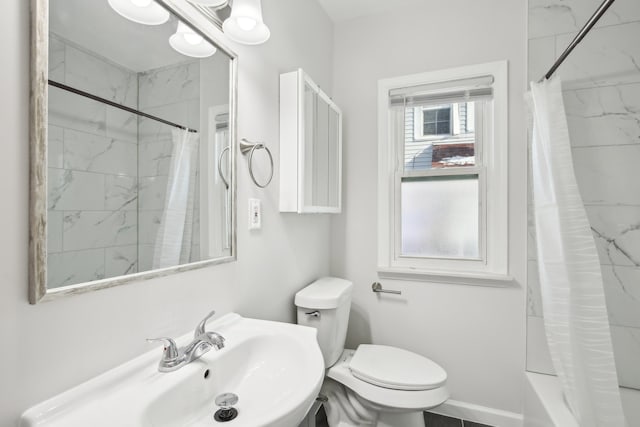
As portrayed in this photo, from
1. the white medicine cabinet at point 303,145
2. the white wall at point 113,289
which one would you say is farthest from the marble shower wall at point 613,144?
the white wall at point 113,289

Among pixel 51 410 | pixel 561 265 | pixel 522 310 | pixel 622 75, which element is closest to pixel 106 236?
pixel 51 410

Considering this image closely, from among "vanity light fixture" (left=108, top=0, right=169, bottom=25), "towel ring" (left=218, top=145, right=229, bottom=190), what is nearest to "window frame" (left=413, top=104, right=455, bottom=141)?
"towel ring" (left=218, top=145, right=229, bottom=190)

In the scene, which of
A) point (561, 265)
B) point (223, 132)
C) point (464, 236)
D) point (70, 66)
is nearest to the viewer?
point (70, 66)

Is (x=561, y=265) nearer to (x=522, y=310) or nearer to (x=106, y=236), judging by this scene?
(x=522, y=310)

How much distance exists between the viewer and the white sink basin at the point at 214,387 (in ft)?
2.00

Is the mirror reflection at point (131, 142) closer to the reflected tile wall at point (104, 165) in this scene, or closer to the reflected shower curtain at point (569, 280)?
the reflected tile wall at point (104, 165)

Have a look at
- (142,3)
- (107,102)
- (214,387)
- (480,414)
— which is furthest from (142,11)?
(480,414)

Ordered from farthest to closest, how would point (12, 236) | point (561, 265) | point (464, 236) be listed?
point (464, 236), point (561, 265), point (12, 236)

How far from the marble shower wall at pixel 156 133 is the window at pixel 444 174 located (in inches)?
51.7

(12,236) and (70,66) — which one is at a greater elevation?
(70,66)

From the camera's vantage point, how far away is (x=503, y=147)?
1.75 m

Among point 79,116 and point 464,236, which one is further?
point 464,236

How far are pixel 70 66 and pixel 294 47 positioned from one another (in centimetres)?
117

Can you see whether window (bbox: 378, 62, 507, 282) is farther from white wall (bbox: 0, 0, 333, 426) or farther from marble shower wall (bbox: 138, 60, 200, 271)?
marble shower wall (bbox: 138, 60, 200, 271)
